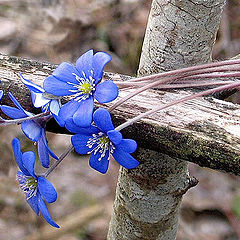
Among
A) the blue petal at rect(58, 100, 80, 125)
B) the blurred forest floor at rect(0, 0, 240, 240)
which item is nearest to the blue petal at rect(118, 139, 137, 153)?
the blue petal at rect(58, 100, 80, 125)

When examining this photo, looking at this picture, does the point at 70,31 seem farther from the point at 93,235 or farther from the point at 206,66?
Result: the point at 206,66

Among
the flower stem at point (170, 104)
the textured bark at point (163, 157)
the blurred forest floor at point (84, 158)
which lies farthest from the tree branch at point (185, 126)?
the blurred forest floor at point (84, 158)

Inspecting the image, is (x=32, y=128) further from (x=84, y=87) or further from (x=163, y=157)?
(x=163, y=157)

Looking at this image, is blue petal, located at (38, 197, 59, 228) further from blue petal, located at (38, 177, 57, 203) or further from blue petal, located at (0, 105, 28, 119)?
blue petal, located at (0, 105, 28, 119)

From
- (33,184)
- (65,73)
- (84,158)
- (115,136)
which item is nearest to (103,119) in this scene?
(115,136)

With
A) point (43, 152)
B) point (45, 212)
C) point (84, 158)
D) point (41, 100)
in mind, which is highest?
point (41, 100)

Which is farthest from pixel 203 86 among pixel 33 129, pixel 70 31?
pixel 70 31
